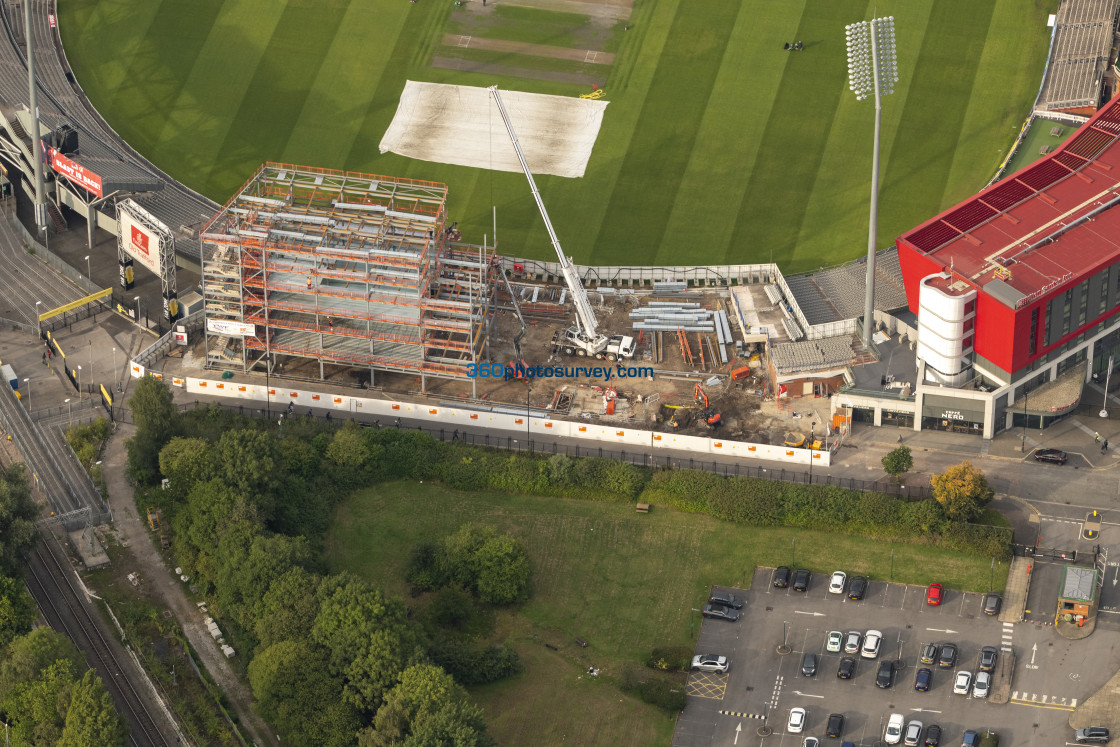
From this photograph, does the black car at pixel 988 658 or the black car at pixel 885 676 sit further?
the black car at pixel 988 658

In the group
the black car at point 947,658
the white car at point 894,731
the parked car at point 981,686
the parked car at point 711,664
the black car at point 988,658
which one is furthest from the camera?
the parked car at point 711,664

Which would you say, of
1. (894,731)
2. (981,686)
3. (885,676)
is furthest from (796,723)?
(981,686)

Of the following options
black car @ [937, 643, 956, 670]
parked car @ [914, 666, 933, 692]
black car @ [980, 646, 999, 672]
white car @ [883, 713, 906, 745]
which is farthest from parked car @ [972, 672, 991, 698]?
white car @ [883, 713, 906, 745]

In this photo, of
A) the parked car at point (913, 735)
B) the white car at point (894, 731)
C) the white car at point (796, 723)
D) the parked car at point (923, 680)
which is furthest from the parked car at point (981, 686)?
the white car at point (796, 723)

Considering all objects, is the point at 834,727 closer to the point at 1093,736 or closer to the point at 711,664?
the point at 711,664

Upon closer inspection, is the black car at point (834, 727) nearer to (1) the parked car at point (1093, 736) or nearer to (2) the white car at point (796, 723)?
(2) the white car at point (796, 723)

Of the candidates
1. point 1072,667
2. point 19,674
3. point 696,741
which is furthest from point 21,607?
point 1072,667
